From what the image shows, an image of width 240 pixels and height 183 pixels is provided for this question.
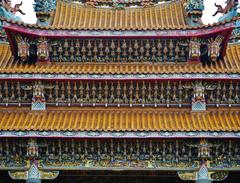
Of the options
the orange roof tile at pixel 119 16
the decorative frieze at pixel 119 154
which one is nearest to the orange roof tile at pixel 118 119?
the decorative frieze at pixel 119 154

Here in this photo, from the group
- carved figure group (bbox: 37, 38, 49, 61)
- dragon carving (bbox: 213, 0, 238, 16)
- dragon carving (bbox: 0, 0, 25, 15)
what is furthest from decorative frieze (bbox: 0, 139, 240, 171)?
dragon carving (bbox: 0, 0, 25, 15)

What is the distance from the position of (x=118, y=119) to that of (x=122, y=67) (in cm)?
282

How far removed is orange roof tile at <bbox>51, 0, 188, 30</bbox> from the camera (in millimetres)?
26062

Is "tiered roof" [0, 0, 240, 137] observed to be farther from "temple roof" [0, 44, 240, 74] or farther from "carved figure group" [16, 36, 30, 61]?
"carved figure group" [16, 36, 30, 61]

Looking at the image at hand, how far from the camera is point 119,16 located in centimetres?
2717

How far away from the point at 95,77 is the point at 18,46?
155 inches

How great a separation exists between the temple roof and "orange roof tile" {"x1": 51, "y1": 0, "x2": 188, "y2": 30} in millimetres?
2034

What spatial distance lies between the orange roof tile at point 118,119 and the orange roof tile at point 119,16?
4.40 meters

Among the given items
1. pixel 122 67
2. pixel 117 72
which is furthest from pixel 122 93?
pixel 122 67

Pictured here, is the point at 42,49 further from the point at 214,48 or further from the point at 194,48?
the point at 214,48

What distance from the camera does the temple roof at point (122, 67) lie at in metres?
22.9

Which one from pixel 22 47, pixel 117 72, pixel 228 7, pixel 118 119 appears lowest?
pixel 118 119

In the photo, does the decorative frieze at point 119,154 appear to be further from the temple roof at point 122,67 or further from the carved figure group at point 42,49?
the carved figure group at point 42,49

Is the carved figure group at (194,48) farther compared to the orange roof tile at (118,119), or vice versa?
the carved figure group at (194,48)
